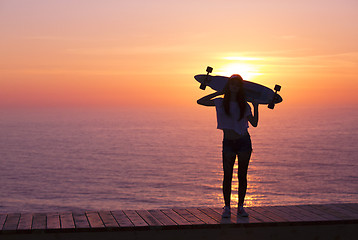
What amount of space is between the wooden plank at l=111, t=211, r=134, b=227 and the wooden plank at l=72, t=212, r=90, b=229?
0.52m

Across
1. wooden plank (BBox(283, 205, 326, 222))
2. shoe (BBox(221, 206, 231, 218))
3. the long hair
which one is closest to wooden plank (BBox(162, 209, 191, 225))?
shoe (BBox(221, 206, 231, 218))

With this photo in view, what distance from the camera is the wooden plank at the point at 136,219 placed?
7.74 metres

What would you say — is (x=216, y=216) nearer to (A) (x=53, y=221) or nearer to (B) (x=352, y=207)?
(A) (x=53, y=221)

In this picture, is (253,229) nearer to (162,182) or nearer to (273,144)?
(162,182)

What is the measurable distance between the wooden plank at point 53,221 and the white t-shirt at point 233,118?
10.3 feet

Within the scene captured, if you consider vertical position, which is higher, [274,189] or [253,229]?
[253,229]

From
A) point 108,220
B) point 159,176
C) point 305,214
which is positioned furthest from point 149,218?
point 159,176

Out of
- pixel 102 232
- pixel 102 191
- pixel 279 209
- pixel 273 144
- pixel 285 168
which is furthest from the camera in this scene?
pixel 273 144

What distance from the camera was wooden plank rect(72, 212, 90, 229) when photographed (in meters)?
7.58

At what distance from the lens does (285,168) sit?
132125 mm

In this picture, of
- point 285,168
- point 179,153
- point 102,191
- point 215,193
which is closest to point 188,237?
point 215,193

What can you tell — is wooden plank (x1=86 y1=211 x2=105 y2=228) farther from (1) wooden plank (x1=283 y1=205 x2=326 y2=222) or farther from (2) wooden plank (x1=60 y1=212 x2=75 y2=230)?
(1) wooden plank (x1=283 y1=205 x2=326 y2=222)

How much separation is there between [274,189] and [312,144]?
97084 millimetres

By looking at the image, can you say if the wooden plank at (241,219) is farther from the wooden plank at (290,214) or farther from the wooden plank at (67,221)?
the wooden plank at (67,221)
